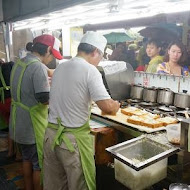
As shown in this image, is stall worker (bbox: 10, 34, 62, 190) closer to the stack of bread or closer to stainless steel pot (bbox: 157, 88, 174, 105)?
the stack of bread

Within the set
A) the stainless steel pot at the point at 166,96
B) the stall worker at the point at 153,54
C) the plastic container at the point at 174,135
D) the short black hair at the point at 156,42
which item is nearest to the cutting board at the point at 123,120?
the plastic container at the point at 174,135

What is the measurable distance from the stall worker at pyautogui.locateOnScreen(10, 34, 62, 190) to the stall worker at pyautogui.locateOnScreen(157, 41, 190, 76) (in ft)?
5.22

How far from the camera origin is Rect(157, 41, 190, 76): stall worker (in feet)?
10.3

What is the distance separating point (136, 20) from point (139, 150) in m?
2.43

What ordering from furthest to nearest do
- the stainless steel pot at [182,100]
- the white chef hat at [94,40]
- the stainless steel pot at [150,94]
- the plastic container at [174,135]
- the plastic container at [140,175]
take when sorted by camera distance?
the stainless steel pot at [150,94] → the stainless steel pot at [182,100] → the white chef hat at [94,40] → the plastic container at [174,135] → the plastic container at [140,175]

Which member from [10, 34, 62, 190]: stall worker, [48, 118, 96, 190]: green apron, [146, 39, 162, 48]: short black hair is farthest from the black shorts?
[146, 39, 162, 48]: short black hair

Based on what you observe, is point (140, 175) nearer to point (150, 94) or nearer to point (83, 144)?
point (83, 144)

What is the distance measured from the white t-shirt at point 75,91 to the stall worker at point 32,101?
445 millimetres

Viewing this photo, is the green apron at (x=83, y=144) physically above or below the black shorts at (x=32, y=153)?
above

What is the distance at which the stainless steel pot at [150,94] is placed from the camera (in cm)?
338

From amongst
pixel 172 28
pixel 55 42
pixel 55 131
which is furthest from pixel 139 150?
pixel 172 28

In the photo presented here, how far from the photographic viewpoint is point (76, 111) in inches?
78.6

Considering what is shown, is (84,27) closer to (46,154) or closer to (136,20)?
(136,20)

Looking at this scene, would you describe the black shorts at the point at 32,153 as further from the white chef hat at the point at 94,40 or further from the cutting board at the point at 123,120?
the white chef hat at the point at 94,40
